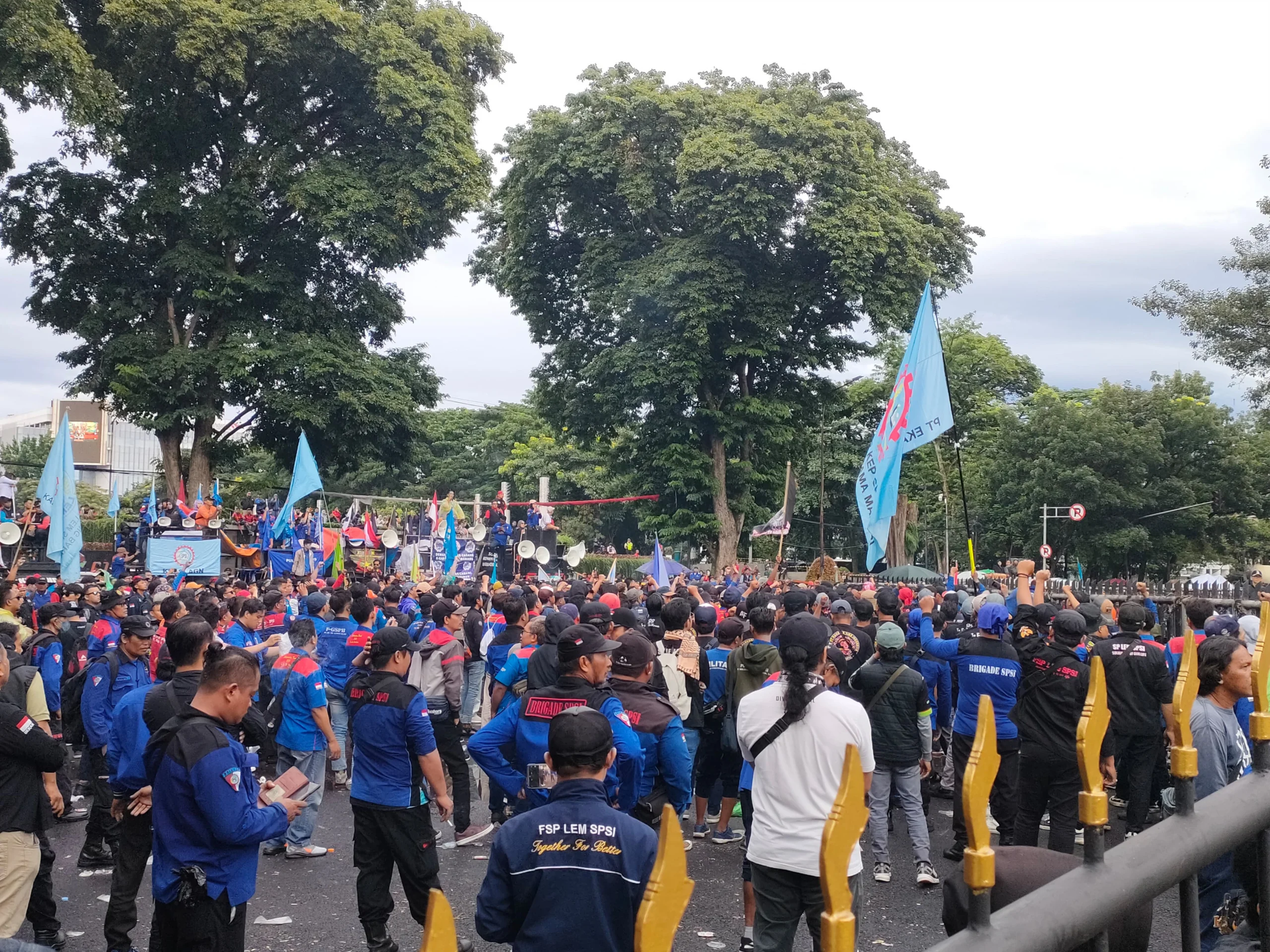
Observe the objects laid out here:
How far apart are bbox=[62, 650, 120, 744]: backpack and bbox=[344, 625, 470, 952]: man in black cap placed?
3238 mm

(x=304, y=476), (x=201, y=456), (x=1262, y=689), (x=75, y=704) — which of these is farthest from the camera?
(x=201, y=456)

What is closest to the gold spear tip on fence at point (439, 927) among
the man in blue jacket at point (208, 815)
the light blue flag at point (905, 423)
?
the man in blue jacket at point (208, 815)

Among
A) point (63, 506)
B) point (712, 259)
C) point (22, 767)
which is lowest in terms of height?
point (22, 767)

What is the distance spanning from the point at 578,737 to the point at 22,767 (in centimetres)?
357

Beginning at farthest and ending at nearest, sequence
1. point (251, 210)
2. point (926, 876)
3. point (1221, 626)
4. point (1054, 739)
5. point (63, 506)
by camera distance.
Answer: point (251, 210) → point (63, 506) → point (1221, 626) → point (926, 876) → point (1054, 739)

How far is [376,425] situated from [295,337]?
3493mm

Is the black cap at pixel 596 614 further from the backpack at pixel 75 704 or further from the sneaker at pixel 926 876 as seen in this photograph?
the backpack at pixel 75 704

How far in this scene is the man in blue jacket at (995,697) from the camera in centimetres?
771

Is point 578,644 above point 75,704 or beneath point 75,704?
above

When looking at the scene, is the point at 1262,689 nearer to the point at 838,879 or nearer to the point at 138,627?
the point at 838,879

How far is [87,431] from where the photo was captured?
10450 cm

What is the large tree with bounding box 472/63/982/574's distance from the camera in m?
31.7

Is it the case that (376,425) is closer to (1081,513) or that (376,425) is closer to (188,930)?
(1081,513)

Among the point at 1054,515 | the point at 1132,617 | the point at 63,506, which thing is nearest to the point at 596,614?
the point at 1132,617
